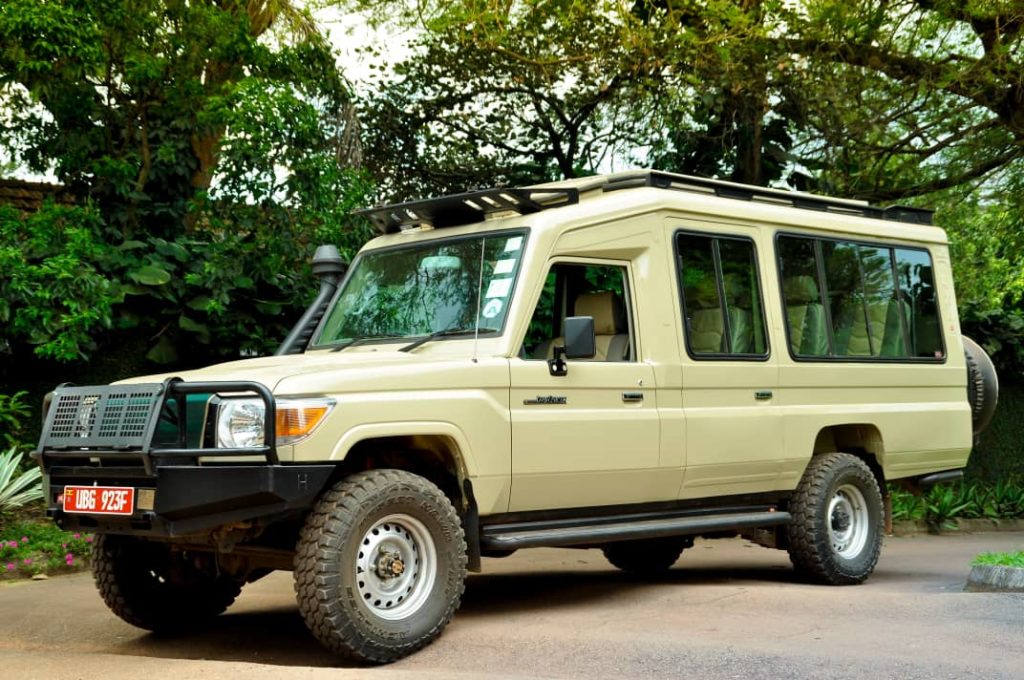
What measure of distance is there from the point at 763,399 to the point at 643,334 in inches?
50.4

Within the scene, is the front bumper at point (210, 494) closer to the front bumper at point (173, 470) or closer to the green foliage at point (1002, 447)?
the front bumper at point (173, 470)

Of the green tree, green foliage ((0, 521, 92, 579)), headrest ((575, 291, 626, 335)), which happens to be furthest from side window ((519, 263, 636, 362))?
the green tree

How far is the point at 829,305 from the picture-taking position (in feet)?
31.2

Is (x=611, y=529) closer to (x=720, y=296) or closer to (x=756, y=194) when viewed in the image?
(x=720, y=296)

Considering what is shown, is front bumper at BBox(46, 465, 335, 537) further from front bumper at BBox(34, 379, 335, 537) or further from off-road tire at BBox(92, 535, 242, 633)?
off-road tire at BBox(92, 535, 242, 633)

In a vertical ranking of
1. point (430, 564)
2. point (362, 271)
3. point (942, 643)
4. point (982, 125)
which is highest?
point (982, 125)

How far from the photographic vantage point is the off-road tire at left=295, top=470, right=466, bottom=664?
606cm

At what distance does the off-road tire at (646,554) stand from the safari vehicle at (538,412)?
26mm

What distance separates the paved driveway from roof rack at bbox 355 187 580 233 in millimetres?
2517

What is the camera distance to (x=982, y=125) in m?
14.8

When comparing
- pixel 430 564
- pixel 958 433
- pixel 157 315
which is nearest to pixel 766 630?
pixel 430 564

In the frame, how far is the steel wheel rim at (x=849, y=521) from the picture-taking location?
949 cm

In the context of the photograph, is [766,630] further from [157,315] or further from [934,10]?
[934,10]

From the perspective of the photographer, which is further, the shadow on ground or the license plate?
the shadow on ground
